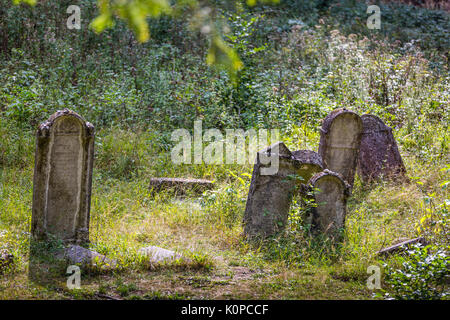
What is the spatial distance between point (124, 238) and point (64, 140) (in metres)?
1.25

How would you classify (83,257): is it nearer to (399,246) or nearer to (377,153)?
(399,246)

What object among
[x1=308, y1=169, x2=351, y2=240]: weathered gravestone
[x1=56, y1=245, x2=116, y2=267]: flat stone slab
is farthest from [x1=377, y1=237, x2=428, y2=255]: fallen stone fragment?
[x1=56, y1=245, x2=116, y2=267]: flat stone slab

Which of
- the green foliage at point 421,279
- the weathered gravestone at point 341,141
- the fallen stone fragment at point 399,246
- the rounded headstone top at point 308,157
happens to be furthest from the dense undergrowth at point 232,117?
the rounded headstone top at point 308,157

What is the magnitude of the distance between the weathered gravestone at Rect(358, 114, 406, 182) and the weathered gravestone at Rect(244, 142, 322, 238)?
85.1 inches

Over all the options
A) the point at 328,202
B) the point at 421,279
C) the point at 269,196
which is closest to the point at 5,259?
the point at 269,196

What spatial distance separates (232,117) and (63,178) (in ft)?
14.6

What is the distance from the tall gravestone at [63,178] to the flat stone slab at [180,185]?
170 centimetres

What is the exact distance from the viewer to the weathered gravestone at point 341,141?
7.00m

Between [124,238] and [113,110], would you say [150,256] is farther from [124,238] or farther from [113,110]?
[113,110]

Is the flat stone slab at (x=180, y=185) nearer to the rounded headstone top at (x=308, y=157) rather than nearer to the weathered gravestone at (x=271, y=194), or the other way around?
the rounded headstone top at (x=308, y=157)

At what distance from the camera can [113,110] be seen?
907cm

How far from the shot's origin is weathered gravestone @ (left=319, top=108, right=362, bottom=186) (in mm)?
7004
